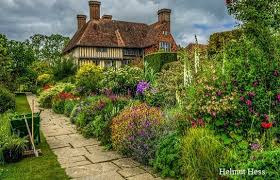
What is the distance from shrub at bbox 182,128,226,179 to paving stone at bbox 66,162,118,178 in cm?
173

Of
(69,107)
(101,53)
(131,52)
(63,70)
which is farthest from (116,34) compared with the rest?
(69,107)

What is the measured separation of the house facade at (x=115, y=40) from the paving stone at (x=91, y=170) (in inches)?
1170

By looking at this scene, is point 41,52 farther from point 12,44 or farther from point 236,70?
point 236,70

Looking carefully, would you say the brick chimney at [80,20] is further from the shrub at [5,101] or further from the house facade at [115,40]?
the shrub at [5,101]

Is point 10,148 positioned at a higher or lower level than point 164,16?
lower

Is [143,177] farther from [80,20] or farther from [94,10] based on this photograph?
[80,20]

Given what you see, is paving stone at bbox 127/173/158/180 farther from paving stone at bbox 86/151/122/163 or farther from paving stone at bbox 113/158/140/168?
paving stone at bbox 86/151/122/163

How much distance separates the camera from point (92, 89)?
1591 cm

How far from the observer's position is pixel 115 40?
37781 millimetres

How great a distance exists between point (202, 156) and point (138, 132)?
1.94 m

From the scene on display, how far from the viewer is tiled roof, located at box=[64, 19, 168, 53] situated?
36.2 m

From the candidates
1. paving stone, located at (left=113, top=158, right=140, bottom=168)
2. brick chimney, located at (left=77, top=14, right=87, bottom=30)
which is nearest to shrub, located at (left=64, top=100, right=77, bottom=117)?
paving stone, located at (left=113, top=158, right=140, bottom=168)

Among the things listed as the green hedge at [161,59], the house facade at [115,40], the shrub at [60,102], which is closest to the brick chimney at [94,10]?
the house facade at [115,40]

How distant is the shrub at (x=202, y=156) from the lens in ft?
14.0
